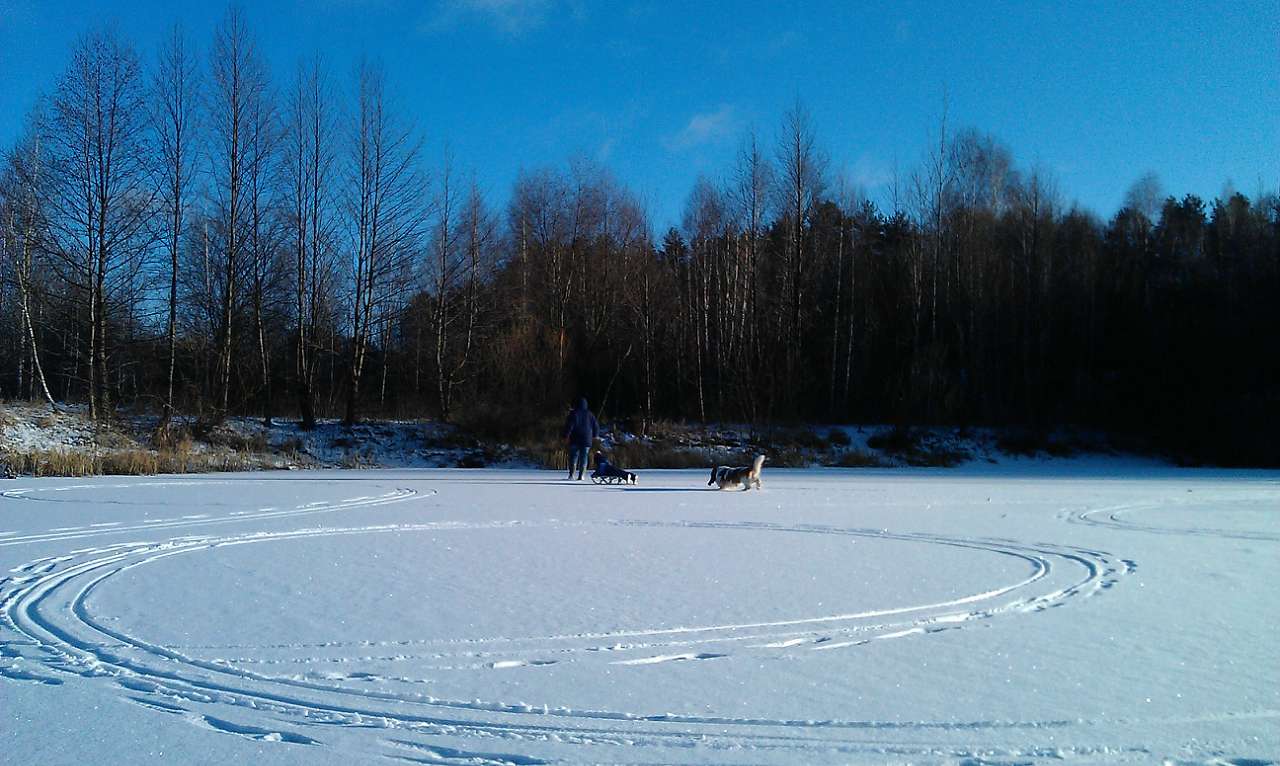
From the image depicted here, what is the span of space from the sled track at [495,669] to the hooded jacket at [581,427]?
1186 centimetres

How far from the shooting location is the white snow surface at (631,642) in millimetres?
3629

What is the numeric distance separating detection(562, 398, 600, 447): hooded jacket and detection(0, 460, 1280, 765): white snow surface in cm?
761

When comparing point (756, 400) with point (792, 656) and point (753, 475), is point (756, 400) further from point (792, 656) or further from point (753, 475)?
point (792, 656)

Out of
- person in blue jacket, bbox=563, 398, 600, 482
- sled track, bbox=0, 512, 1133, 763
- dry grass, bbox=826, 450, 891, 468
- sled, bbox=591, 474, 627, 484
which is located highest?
person in blue jacket, bbox=563, 398, 600, 482

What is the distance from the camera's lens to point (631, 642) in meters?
5.16

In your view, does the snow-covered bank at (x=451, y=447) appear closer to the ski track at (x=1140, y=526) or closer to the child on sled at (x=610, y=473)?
the child on sled at (x=610, y=473)

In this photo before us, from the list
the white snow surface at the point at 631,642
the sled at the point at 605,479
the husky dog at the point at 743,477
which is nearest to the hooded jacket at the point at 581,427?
the sled at the point at 605,479

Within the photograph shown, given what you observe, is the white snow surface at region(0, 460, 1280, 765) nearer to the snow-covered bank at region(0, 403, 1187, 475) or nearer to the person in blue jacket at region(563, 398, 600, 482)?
the person in blue jacket at region(563, 398, 600, 482)

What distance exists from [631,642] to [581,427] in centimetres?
1371

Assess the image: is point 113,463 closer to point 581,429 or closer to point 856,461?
point 581,429

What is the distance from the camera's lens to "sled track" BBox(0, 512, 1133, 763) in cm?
357

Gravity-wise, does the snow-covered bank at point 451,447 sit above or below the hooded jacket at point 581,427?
below

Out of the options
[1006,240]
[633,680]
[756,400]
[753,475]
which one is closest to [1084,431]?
[1006,240]

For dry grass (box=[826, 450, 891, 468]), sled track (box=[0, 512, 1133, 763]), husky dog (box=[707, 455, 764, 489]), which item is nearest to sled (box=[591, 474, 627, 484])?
husky dog (box=[707, 455, 764, 489])
